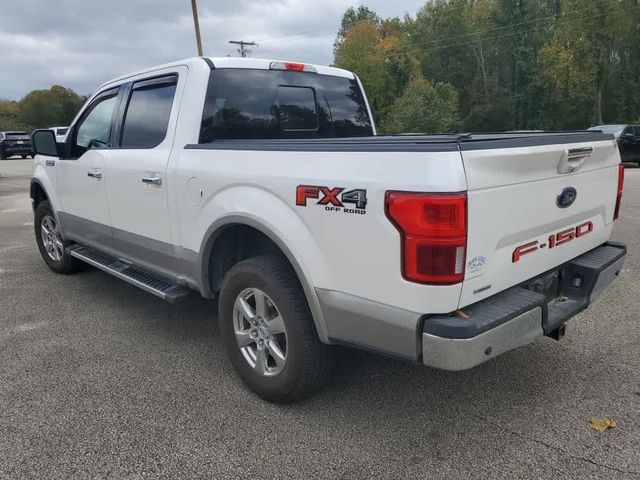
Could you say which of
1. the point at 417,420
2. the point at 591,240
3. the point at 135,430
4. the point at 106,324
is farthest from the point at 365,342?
the point at 106,324

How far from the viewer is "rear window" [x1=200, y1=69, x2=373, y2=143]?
3.56 meters

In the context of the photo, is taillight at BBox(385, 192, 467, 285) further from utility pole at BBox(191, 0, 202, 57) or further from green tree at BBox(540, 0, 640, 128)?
green tree at BBox(540, 0, 640, 128)

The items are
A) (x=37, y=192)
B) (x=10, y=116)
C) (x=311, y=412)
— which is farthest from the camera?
(x=10, y=116)

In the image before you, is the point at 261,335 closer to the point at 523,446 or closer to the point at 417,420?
the point at 417,420

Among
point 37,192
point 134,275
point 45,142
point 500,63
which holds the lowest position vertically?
point 134,275

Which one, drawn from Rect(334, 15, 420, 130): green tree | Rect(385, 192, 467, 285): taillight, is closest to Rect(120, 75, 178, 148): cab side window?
Rect(385, 192, 467, 285): taillight

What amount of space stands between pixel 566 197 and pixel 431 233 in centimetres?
106

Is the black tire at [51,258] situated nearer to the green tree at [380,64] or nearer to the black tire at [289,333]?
the black tire at [289,333]

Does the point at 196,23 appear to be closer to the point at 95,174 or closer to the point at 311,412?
the point at 95,174

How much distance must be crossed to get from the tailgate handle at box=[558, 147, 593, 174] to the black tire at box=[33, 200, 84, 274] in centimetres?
468

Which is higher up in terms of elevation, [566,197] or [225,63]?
[225,63]

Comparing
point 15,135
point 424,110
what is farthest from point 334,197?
point 424,110

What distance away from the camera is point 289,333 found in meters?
2.79

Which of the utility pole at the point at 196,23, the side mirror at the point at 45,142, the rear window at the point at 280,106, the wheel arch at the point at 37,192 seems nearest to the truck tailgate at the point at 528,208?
the rear window at the point at 280,106
